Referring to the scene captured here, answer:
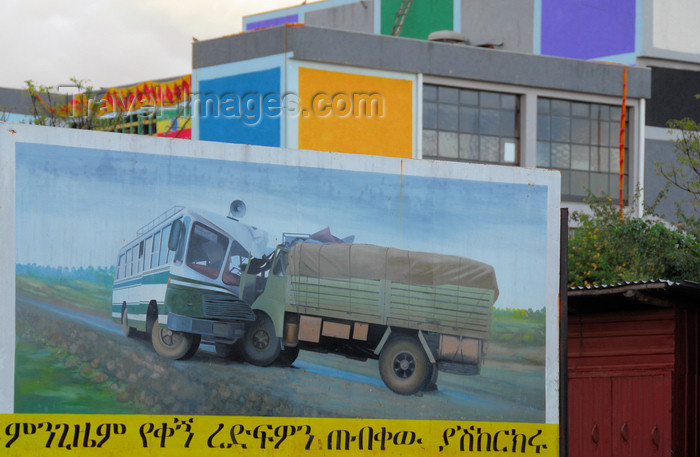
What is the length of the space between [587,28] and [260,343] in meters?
23.2

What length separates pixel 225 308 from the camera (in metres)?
8.31

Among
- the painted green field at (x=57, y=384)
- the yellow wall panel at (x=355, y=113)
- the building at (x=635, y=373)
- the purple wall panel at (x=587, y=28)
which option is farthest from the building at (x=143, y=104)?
the painted green field at (x=57, y=384)

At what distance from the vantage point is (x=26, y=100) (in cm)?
3684

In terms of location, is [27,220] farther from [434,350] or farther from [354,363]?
[434,350]

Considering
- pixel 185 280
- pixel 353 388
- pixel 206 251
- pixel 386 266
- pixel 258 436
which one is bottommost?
pixel 258 436

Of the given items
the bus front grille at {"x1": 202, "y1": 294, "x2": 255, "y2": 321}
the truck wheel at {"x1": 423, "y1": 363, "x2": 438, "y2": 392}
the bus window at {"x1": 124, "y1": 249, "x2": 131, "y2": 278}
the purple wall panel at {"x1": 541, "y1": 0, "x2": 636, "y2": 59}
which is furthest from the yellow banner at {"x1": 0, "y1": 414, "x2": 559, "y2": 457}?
the purple wall panel at {"x1": 541, "y1": 0, "x2": 636, "y2": 59}

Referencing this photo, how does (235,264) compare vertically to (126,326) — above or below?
above

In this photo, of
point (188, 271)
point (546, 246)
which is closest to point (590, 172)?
point (546, 246)

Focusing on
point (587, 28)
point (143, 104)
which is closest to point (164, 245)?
point (587, 28)

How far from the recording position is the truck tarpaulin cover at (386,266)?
856 cm

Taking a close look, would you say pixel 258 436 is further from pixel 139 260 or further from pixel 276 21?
pixel 276 21

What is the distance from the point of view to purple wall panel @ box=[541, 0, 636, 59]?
28297mm

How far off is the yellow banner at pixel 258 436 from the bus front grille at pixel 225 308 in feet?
2.75

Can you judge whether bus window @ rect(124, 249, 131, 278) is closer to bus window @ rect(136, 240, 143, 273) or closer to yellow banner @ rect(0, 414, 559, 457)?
bus window @ rect(136, 240, 143, 273)
